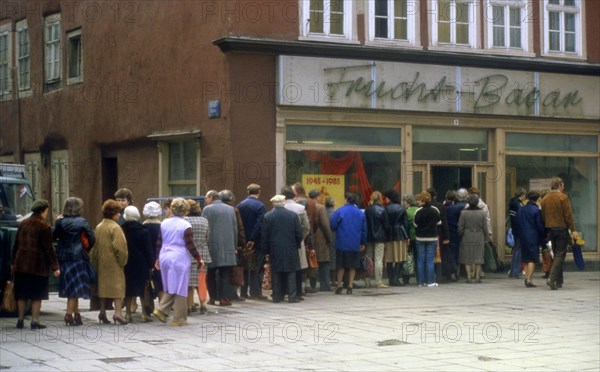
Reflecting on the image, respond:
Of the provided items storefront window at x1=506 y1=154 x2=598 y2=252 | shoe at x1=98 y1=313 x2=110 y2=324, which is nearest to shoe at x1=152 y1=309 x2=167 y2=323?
shoe at x1=98 y1=313 x2=110 y2=324

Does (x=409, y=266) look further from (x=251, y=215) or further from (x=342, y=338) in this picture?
(x=342, y=338)

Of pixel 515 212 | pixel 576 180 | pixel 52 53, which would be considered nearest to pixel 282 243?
pixel 515 212

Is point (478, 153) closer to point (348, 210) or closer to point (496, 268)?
point (496, 268)

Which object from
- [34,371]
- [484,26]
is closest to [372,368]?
[34,371]

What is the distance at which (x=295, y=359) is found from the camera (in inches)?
498

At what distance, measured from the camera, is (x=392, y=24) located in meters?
24.2

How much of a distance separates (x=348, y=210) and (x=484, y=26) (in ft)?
24.3

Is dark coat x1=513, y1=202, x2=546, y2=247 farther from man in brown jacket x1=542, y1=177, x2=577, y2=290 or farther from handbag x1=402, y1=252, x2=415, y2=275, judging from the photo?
handbag x1=402, y1=252, x2=415, y2=275

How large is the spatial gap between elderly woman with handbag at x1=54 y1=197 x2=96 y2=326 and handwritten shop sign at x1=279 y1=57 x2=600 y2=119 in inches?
303

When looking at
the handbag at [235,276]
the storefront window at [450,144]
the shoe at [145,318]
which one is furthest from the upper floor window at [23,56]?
the shoe at [145,318]

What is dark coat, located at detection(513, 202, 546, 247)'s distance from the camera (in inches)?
850

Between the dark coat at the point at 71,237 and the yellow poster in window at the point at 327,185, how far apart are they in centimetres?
809

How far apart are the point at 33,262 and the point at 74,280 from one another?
2.11 ft

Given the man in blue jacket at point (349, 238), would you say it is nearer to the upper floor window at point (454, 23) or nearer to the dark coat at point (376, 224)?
the dark coat at point (376, 224)
